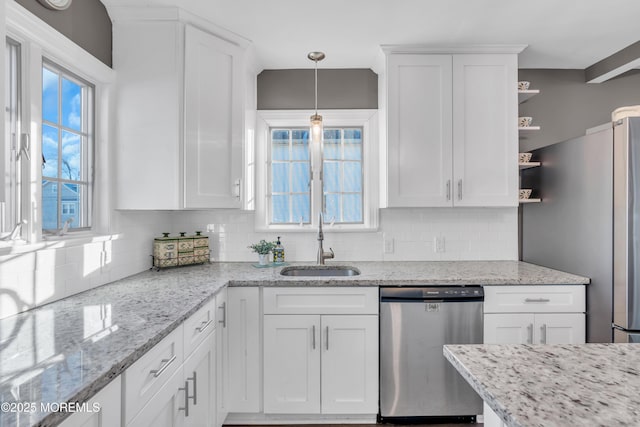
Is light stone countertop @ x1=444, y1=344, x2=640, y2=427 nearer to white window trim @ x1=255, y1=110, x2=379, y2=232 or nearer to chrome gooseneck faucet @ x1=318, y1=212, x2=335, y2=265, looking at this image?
chrome gooseneck faucet @ x1=318, y1=212, x2=335, y2=265

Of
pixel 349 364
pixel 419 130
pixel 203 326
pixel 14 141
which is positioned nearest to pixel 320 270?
pixel 349 364

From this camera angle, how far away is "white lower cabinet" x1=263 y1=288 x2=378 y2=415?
2035 millimetres

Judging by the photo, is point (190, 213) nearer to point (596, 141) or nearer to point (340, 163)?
point (340, 163)

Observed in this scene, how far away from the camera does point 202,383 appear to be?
1.64 meters

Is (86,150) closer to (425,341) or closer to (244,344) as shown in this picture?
(244,344)

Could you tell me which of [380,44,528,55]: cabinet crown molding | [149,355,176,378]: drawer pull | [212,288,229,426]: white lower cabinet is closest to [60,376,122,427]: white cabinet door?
[149,355,176,378]: drawer pull

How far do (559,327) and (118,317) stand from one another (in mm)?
2331

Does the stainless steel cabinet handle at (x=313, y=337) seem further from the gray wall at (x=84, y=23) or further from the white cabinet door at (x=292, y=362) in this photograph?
the gray wall at (x=84, y=23)

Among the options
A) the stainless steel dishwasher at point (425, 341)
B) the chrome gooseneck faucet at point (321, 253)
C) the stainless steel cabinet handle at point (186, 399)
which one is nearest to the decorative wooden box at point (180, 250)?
the chrome gooseneck faucet at point (321, 253)

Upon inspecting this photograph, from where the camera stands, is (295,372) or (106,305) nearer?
(106,305)

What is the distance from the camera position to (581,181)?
209cm

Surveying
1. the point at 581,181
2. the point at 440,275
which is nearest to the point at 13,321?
the point at 440,275

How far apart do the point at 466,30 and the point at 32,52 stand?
233 centimetres

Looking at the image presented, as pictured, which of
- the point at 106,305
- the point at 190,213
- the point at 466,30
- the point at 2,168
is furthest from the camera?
the point at 190,213
